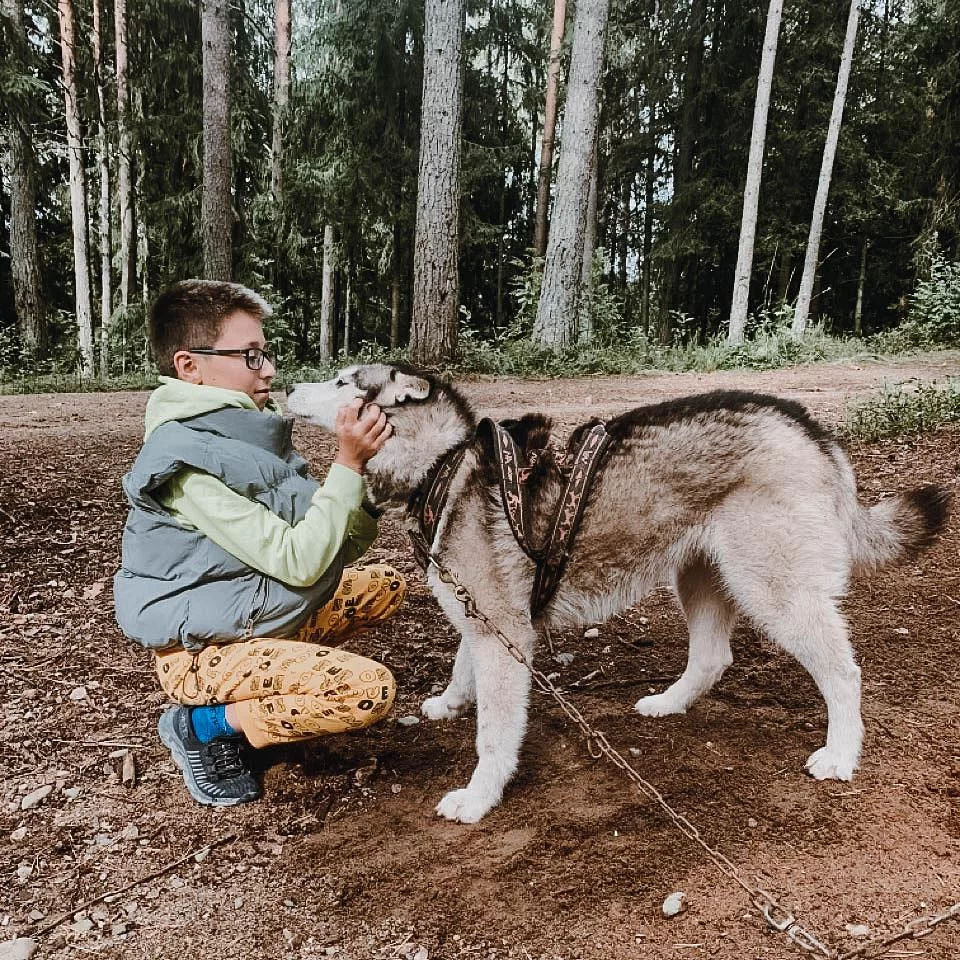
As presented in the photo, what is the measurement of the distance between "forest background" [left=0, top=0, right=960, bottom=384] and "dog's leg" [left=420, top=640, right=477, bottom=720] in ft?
27.0

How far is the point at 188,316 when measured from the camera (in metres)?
2.68

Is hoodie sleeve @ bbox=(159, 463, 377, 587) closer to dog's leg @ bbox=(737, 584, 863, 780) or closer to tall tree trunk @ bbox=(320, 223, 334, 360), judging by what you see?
dog's leg @ bbox=(737, 584, 863, 780)

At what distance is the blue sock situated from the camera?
2652mm

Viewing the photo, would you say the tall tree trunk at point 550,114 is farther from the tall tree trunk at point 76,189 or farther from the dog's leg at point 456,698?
the dog's leg at point 456,698

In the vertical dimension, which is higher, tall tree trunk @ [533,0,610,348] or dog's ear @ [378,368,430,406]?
tall tree trunk @ [533,0,610,348]

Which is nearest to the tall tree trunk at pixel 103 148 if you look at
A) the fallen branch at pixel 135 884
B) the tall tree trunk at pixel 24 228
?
the tall tree trunk at pixel 24 228

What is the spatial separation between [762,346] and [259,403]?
12088 mm

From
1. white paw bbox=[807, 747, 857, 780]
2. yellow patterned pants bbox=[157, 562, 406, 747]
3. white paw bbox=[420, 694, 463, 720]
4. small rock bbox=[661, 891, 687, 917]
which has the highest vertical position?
yellow patterned pants bbox=[157, 562, 406, 747]

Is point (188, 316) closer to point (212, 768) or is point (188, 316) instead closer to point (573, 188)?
point (212, 768)

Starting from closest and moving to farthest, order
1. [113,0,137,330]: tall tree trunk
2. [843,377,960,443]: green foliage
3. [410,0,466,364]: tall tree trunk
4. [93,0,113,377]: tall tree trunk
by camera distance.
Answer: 1. [843,377,960,443]: green foliage
2. [410,0,466,364]: tall tree trunk
3. [93,0,113,377]: tall tree trunk
4. [113,0,137,330]: tall tree trunk

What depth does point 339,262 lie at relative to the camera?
2127 cm

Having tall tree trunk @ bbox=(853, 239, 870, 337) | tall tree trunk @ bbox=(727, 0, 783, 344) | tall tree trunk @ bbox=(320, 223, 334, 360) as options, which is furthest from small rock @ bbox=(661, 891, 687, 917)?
tall tree trunk @ bbox=(853, 239, 870, 337)

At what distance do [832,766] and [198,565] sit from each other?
2.43m

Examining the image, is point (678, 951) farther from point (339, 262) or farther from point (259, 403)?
point (339, 262)
